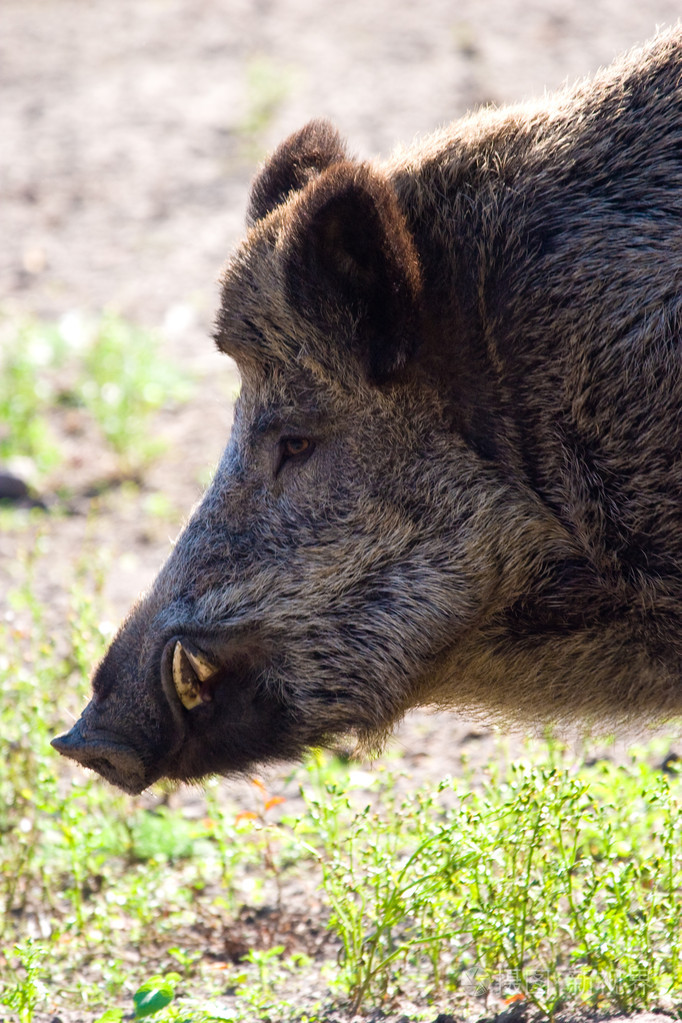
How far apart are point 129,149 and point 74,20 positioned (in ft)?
12.9

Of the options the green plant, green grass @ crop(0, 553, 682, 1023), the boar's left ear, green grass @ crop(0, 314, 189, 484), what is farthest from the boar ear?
green grass @ crop(0, 314, 189, 484)

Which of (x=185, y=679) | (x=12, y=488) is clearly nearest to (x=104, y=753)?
(x=185, y=679)

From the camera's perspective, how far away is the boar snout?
3607mm

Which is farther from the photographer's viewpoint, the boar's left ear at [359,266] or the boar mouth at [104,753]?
the boar mouth at [104,753]

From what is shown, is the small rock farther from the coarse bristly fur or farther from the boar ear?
the coarse bristly fur

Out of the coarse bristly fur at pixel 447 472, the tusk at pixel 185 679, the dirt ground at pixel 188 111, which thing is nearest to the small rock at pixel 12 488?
the dirt ground at pixel 188 111

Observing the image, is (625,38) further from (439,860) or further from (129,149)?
(439,860)

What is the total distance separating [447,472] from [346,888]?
4.06ft

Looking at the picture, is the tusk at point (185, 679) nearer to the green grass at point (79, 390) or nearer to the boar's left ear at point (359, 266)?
the boar's left ear at point (359, 266)

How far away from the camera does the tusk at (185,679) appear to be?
365cm

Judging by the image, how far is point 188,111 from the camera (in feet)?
41.0

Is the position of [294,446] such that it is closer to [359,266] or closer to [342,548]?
[342,548]

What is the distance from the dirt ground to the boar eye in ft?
11.6

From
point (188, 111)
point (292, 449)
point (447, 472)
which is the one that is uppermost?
point (188, 111)
